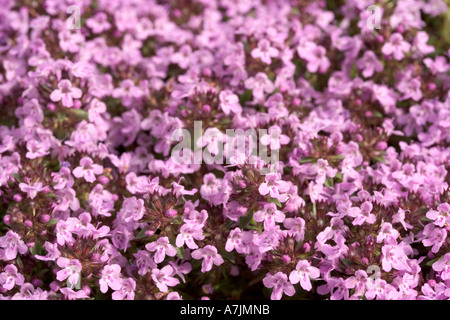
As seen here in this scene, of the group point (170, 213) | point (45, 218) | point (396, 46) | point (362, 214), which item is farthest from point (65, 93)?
point (396, 46)

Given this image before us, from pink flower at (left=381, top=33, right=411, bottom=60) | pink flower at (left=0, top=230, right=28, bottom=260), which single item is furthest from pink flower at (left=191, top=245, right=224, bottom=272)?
pink flower at (left=381, top=33, right=411, bottom=60)

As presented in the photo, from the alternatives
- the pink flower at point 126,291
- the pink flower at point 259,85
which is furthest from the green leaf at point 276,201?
the pink flower at point 259,85

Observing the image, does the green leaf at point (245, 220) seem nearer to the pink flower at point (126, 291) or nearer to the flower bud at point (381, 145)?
the pink flower at point (126, 291)

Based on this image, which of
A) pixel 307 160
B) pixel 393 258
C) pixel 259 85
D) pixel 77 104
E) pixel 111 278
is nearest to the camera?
pixel 393 258

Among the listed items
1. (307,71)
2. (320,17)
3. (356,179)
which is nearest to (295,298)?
(356,179)

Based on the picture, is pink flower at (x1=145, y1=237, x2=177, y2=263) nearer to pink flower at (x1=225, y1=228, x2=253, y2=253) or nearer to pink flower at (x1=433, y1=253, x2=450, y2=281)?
pink flower at (x1=225, y1=228, x2=253, y2=253)

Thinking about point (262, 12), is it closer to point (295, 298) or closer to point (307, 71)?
point (307, 71)

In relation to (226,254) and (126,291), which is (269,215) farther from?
(126,291)
